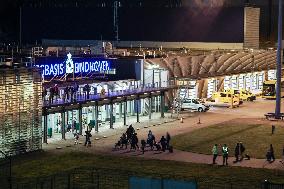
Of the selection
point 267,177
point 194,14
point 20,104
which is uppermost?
point 194,14

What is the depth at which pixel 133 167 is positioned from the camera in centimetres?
4488

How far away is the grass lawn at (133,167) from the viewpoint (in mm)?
42075

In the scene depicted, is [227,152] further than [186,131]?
No

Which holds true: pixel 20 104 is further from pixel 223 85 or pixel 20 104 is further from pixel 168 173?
pixel 223 85

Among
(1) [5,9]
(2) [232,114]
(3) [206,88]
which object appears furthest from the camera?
(1) [5,9]

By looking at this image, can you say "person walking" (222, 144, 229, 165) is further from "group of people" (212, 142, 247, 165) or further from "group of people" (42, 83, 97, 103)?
"group of people" (42, 83, 97, 103)

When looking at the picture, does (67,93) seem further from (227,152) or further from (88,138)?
(227,152)

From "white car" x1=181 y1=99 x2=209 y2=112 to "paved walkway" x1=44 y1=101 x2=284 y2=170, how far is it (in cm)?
105

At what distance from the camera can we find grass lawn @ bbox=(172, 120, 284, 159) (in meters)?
52.1

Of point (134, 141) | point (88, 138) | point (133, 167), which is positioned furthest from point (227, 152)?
point (88, 138)

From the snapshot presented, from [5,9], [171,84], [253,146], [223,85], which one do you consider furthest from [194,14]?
[253,146]

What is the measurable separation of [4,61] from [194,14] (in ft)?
193

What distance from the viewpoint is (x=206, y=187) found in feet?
124

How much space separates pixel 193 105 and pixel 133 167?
30766 millimetres
